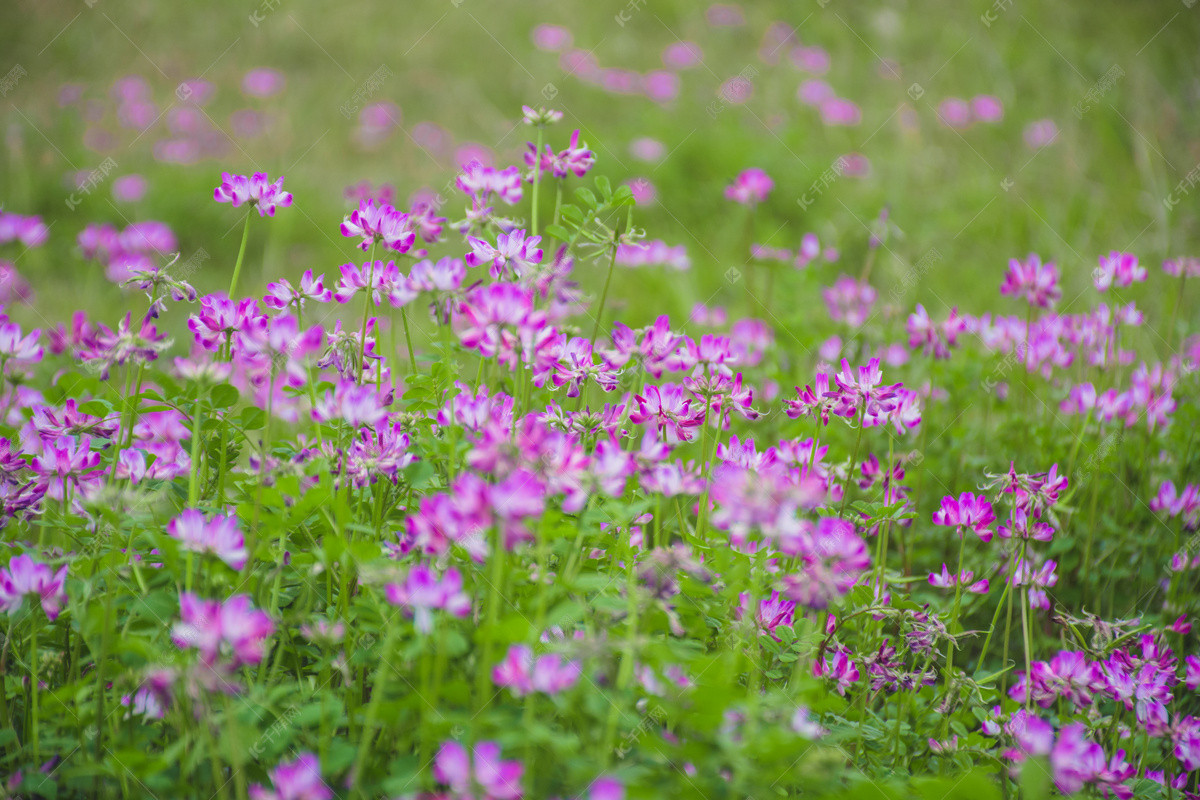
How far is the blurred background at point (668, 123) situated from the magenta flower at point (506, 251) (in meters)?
1.83

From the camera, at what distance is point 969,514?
1520 mm

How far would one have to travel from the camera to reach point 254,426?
4.69ft

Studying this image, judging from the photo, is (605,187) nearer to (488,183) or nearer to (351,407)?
(488,183)

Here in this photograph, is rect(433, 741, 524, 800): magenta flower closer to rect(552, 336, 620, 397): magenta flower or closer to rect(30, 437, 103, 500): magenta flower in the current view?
rect(552, 336, 620, 397): magenta flower

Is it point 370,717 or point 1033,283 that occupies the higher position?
point 1033,283

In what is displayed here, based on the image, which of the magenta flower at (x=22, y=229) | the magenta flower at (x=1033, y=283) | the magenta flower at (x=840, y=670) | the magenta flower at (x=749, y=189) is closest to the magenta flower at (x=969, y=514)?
the magenta flower at (x=840, y=670)

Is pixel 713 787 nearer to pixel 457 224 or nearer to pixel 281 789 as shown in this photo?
pixel 281 789

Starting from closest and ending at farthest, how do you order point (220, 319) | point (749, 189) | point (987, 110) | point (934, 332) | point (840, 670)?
point (220, 319), point (840, 670), point (934, 332), point (749, 189), point (987, 110)

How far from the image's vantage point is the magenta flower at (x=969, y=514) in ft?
4.95

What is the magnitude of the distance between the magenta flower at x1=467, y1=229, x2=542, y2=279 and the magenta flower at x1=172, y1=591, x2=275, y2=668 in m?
0.67

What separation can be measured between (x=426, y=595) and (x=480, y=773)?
0.20 meters

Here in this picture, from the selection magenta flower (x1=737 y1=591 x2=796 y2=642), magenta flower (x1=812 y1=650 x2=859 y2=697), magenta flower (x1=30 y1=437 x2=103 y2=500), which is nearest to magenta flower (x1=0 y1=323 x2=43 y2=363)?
magenta flower (x1=30 y1=437 x2=103 y2=500)

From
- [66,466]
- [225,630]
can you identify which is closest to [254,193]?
[66,466]

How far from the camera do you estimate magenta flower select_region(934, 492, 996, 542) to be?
1508 mm
